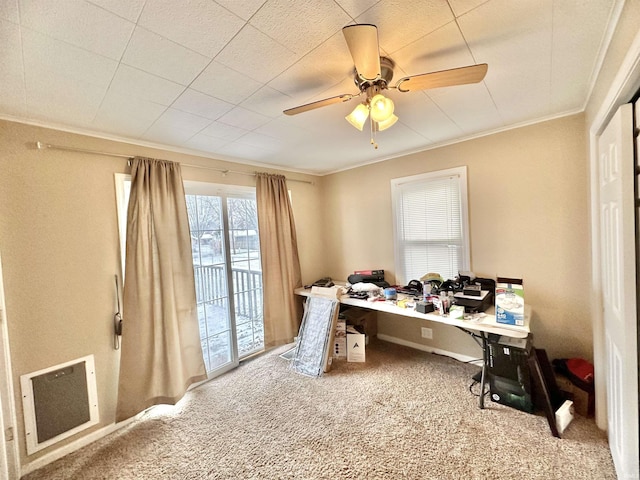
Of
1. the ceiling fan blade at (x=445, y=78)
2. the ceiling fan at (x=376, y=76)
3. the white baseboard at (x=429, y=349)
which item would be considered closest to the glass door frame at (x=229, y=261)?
the ceiling fan at (x=376, y=76)

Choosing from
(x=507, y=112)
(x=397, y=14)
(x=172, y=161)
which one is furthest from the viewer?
(x=172, y=161)

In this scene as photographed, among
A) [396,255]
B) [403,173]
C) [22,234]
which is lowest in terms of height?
[396,255]

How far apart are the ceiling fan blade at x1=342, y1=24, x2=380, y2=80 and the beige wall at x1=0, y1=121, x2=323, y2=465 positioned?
214 cm

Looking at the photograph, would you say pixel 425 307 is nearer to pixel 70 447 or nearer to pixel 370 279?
pixel 370 279

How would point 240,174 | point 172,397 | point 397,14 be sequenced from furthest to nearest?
point 240,174
point 172,397
point 397,14

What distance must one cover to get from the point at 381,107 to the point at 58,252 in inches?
93.6

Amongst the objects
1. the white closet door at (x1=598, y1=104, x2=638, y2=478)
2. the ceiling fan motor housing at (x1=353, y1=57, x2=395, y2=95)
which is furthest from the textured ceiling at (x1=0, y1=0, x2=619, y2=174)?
the white closet door at (x1=598, y1=104, x2=638, y2=478)

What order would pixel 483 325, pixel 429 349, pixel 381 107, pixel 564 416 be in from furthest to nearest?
pixel 429 349, pixel 483 325, pixel 564 416, pixel 381 107

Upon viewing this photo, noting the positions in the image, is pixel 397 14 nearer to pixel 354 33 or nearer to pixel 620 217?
pixel 354 33

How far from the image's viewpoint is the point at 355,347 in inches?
117

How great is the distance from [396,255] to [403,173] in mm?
994

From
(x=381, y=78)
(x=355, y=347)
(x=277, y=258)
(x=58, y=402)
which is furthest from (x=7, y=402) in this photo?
(x=381, y=78)

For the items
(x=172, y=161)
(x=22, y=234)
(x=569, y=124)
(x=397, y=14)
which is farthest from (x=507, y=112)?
(x=22, y=234)

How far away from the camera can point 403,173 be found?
3.18 m
